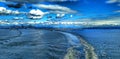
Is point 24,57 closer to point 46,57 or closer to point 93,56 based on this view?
point 46,57

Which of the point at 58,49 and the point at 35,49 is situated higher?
the point at 35,49

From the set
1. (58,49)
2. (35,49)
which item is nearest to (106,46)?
(58,49)

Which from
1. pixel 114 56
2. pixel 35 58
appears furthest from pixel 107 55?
pixel 35 58

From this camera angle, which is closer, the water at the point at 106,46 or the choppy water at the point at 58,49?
the choppy water at the point at 58,49

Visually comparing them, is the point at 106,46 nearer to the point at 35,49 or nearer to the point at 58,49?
the point at 58,49

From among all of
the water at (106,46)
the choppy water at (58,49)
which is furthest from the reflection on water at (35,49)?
the water at (106,46)

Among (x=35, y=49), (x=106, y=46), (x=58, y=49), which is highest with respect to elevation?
(x=35, y=49)

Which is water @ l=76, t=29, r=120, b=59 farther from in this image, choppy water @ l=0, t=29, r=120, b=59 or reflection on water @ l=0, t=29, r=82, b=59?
reflection on water @ l=0, t=29, r=82, b=59

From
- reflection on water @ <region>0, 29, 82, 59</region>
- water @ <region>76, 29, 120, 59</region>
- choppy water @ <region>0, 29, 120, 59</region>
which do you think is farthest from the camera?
water @ <region>76, 29, 120, 59</region>

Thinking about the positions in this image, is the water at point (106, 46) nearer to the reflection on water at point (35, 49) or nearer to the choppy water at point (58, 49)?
the choppy water at point (58, 49)

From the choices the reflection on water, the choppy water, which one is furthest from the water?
the reflection on water

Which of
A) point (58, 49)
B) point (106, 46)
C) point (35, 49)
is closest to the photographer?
point (35, 49)

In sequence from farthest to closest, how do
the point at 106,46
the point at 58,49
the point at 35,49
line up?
the point at 106,46 < the point at 58,49 < the point at 35,49

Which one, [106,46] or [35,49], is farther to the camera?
[106,46]
